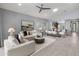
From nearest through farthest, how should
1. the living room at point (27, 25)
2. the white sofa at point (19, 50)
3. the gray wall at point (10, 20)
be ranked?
1. the white sofa at point (19, 50)
2. the living room at point (27, 25)
3. the gray wall at point (10, 20)

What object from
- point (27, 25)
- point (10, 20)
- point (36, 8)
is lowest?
point (27, 25)

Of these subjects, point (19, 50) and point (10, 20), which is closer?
point (19, 50)

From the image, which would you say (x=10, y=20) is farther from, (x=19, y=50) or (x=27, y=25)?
(x=19, y=50)

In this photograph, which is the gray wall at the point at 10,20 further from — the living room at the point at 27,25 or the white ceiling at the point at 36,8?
the white ceiling at the point at 36,8

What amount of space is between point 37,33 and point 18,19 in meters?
2.57

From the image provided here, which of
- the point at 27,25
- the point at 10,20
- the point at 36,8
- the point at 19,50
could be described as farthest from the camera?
the point at 36,8

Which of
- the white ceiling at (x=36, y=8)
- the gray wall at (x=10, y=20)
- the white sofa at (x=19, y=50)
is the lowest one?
the white sofa at (x=19, y=50)

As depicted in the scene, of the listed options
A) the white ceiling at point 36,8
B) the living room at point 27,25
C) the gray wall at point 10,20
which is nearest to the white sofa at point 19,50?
the living room at point 27,25

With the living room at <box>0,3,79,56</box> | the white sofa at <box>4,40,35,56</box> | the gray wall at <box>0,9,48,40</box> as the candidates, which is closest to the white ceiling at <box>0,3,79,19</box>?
the living room at <box>0,3,79,56</box>

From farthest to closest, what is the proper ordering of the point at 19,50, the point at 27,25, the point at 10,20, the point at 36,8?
the point at 36,8, the point at 27,25, the point at 10,20, the point at 19,50

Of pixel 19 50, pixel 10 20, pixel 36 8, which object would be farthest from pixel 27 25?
pixel 19 50

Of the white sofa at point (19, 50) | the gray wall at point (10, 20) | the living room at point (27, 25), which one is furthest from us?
the gray wall at point (10, 20)

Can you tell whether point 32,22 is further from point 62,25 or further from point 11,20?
point 62,25

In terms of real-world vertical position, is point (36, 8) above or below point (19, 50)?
above
